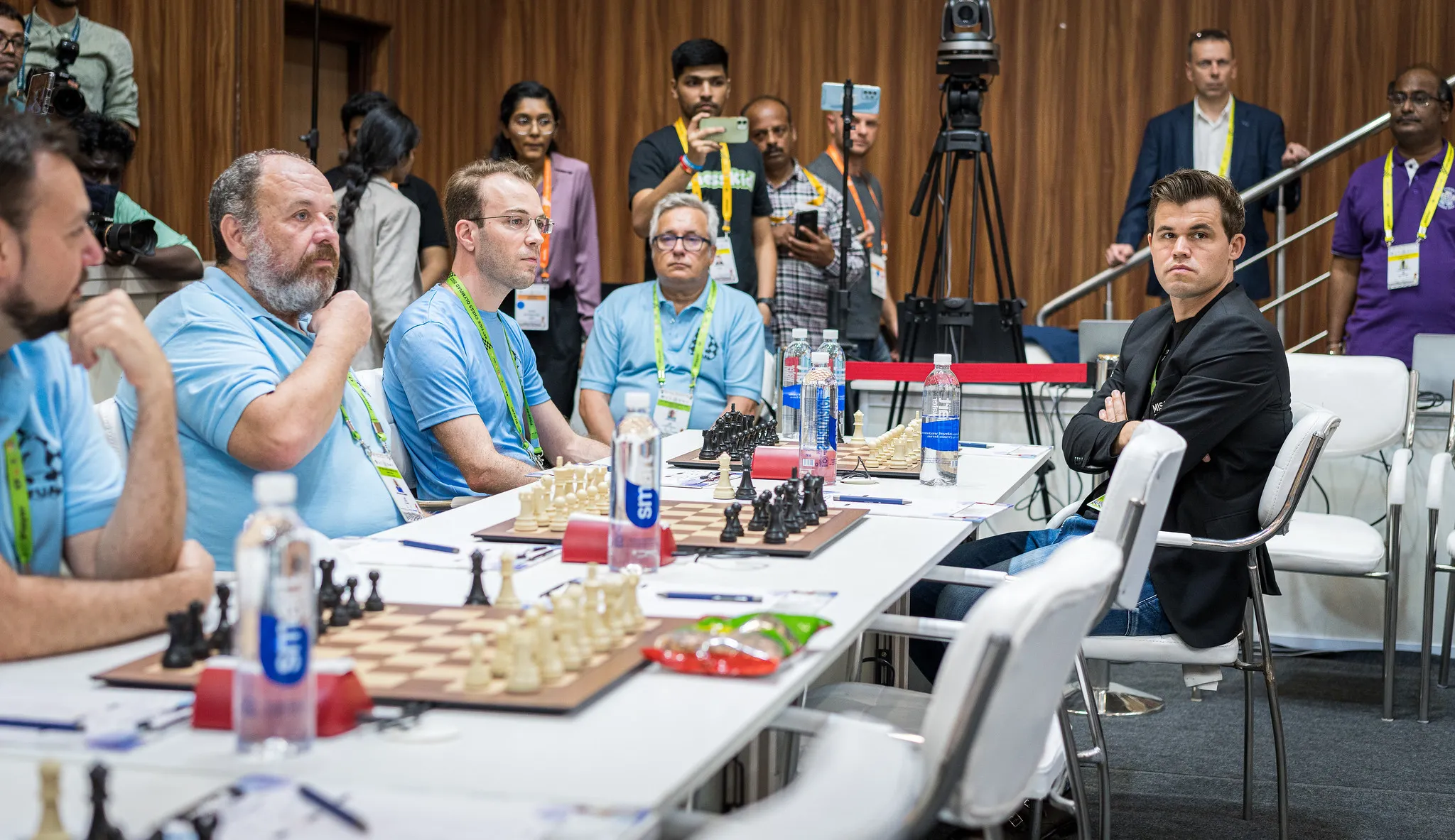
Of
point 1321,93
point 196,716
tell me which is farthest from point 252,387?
point 1321,93

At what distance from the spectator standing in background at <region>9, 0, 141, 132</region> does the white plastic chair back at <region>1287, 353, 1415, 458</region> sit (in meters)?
4.06

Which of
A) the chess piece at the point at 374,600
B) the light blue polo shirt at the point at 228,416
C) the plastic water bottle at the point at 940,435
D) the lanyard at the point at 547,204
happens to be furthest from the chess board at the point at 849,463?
the lanyard at the point at 547,204

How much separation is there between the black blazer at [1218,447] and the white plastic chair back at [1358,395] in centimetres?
128

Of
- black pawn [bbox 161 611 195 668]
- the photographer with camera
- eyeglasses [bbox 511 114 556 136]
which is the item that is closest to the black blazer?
black pawn [bbox 161 611 195 668]

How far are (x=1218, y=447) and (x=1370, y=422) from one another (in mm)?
1490

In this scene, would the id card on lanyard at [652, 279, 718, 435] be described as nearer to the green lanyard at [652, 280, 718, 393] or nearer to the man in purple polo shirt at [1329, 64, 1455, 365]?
the green lanyard at [652, 280, 718, 393]

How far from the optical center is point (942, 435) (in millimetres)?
2902

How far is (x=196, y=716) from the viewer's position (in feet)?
4.29

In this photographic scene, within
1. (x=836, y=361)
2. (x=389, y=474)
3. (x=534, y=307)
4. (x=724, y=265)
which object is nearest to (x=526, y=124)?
(x=534, y=307)

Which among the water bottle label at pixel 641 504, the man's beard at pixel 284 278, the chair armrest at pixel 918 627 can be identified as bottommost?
the chair armrest at pixel 918 627

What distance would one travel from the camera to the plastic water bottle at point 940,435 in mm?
2908

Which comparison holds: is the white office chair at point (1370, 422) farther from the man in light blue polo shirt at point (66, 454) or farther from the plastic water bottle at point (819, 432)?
the man in light blue polo shirt at point (66, 454)

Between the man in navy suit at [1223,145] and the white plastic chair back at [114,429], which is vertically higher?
the man in navy suit at [1223,145]

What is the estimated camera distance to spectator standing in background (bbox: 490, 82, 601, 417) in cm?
537
